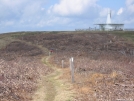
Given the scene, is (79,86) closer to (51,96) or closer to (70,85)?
(70,85)

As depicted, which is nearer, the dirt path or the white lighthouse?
the dirt path

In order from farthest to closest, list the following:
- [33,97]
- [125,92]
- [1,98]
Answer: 1. [125,92]
2. [33,97]
3. [1,98]

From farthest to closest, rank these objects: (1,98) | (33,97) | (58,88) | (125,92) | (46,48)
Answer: (46,48)
(58,88)
(125,92)
(33,97)
(1,98)

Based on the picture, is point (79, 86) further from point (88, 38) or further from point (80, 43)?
point (88, 38)

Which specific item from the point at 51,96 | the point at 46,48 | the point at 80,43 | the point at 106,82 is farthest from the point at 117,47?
the point at 51,96

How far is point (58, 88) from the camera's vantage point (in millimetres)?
17875

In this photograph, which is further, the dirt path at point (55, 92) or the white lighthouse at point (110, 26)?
the white lighthouse at point (110, 26)

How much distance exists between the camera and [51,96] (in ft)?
50.2

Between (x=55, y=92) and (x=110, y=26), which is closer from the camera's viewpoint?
(x=55, y=92)

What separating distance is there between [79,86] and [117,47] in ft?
161

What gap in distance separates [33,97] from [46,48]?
1965 inches

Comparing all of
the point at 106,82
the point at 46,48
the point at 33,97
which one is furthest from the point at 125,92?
the point at 46,48

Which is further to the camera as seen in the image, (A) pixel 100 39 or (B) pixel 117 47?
(A) pixel 100 39

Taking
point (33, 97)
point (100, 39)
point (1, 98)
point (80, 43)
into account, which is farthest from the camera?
point (100, 39)
